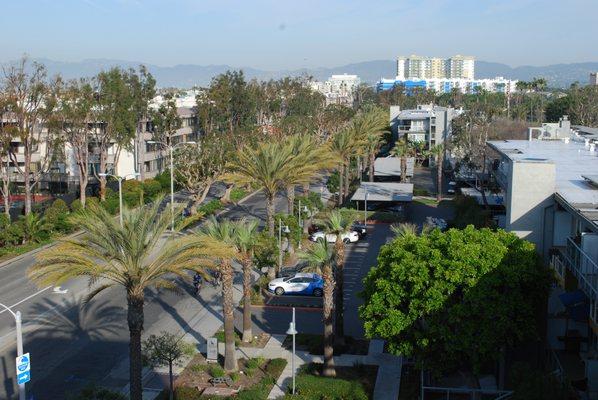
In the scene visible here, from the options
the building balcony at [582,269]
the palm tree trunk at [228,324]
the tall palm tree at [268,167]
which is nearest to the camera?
the building balcony at [582,269]

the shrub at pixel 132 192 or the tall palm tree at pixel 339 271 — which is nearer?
the tall palm tree at pixel 339 271

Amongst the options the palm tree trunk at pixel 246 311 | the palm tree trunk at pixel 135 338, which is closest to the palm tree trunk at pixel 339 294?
the palm tree trunk at pixel 246 311

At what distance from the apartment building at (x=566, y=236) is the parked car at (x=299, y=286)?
10.5 m

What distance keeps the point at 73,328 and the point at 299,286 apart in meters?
10.8

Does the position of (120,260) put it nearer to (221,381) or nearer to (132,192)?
(221,381)

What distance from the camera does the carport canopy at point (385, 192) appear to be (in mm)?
59719

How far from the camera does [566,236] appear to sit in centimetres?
2708

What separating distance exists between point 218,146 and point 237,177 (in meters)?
15.5

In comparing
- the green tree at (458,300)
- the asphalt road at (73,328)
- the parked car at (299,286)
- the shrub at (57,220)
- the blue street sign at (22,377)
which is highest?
the green tree at (458,300)

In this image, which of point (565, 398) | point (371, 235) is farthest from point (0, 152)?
point (565, 398)

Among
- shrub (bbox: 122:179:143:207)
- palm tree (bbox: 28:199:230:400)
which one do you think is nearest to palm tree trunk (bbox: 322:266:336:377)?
palm tree (bbox: 28:199:230:400)

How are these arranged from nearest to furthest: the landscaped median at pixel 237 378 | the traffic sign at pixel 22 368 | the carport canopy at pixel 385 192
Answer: the traffic sign at pixel 22 368 < the landscaped median at pixel 237 378 < the carport canopy at pixel 385 192

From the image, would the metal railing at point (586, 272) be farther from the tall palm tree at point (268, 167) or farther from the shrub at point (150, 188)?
the shrub at point (150, 188)

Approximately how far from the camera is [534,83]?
140750 mm
